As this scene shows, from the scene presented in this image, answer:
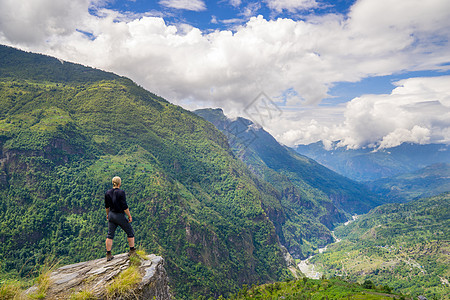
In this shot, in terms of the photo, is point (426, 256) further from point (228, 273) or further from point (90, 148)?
point (90, 148)

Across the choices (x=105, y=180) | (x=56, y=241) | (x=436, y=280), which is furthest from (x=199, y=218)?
(x=436, y=280)

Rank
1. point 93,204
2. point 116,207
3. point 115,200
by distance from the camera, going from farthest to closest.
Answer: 1. point 93,204
2. point 116,207
3. point 115,200

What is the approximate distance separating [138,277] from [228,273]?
13630cm

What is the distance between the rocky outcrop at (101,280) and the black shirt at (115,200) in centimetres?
335

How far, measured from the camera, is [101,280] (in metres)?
12.0

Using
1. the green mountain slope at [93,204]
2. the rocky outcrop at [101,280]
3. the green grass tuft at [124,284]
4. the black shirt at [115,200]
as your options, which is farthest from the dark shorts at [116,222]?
the green mountain slope at [93,204]

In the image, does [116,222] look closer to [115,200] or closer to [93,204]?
[115,200]

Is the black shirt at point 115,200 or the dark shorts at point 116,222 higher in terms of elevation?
the black shirt at point 115,200

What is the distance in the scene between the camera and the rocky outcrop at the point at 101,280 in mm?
11234

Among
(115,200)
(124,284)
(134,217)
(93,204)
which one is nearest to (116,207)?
(115,200)

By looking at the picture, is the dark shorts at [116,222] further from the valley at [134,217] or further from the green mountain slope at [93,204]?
the green mountain slope at [93,204]

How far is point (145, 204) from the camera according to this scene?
12538 cm

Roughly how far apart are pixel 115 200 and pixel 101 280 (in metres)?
4.12

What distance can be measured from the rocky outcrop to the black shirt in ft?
11.0
